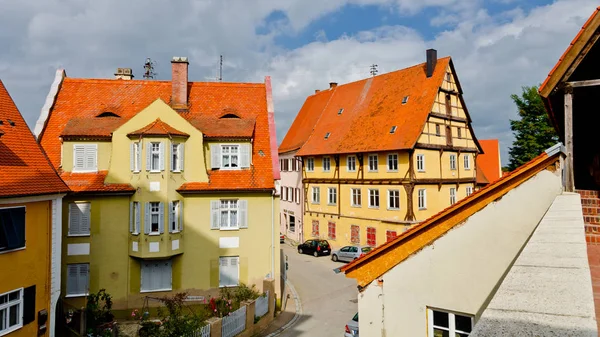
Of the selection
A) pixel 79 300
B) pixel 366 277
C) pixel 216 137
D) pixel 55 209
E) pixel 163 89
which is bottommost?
pixel 79 300

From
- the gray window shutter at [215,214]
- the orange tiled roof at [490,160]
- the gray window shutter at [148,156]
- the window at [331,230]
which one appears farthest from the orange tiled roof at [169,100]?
the orange tiled roof at [490,160]

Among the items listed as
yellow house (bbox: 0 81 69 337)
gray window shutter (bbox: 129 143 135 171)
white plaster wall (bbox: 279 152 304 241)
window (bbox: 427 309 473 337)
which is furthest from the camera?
white plaster wall (bbox: 279 152 304 241)

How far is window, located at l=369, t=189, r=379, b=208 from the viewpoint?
97.0 ft

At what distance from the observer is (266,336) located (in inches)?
609

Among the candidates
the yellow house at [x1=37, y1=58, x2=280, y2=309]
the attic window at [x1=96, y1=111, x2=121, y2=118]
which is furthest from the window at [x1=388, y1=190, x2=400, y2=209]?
the attic window at [x1=96, y1=111, x2=121, y2=118]

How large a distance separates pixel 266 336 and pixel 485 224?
36.6ft

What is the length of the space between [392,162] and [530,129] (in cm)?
2268

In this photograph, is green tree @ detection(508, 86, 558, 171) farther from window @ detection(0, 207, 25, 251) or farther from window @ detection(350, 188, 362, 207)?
window @ detection(0, 207, 25, 251)

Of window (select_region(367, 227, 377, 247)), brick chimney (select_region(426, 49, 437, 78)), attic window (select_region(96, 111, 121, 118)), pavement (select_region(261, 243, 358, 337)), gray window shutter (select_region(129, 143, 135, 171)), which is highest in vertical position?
brick chimney (select_region(426, 49, 437, 78))

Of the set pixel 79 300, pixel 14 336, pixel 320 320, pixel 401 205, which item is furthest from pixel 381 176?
pixel 14 336

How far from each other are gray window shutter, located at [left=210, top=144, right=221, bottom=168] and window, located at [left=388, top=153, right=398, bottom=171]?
48.3ft

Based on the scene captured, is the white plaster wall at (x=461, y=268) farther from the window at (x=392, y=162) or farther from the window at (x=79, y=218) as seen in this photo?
the window at (x=392, y=162)

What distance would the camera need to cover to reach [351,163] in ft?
104

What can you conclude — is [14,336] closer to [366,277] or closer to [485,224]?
[366,277]
